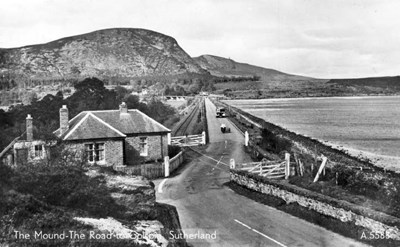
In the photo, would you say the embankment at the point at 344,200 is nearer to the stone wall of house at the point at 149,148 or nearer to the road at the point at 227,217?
the road at the point at 227,217

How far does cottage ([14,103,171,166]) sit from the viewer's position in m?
27.4

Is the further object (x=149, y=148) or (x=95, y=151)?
(x=149, y=148)

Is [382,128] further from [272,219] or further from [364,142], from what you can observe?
[272,219]

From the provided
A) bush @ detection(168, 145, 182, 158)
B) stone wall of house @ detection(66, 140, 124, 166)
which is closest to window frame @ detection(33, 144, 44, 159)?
stone wall of house @ detection(66, 140, 124, 166)

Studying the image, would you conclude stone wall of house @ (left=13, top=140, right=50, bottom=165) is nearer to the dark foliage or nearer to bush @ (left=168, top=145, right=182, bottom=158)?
the dark foliage

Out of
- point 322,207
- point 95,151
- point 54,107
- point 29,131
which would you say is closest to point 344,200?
point 322,207

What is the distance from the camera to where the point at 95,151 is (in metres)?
28.2

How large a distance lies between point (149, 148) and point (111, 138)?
4857 millimetres

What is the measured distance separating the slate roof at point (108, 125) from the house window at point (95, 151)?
590mm

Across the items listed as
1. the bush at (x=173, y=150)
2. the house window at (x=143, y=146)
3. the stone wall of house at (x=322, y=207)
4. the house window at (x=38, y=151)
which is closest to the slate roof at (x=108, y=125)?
the house window at (x=143, y=146)

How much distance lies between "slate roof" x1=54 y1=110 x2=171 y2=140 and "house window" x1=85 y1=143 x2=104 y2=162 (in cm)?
59

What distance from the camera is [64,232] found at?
739cm

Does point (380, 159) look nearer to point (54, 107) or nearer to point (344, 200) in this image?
point (344, 200)

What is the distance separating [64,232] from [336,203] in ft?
38.6
